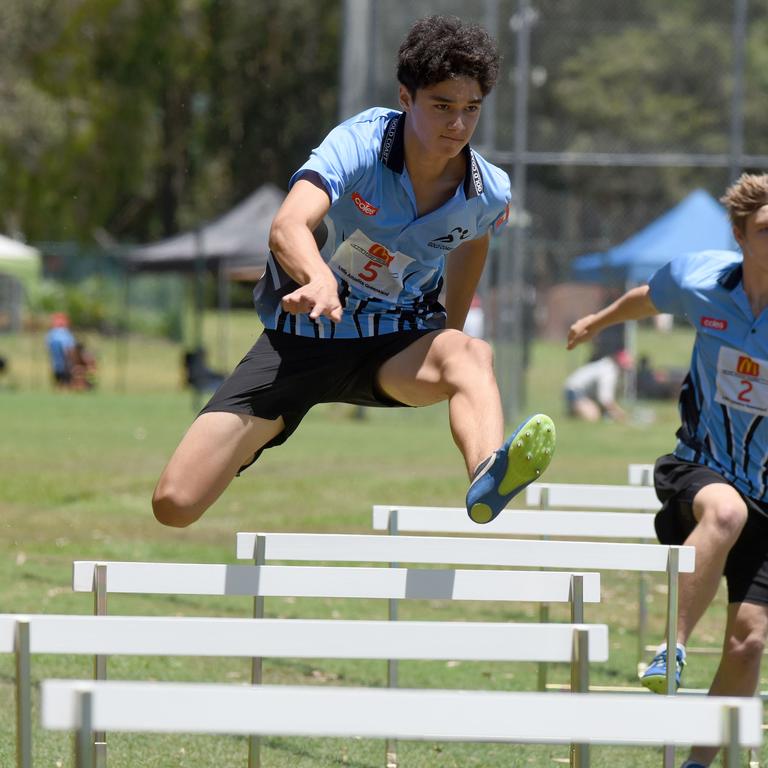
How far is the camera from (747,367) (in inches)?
203

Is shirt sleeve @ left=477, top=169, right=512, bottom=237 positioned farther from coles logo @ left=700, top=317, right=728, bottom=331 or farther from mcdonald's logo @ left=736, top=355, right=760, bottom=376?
mcdonald's logo @ left=736, top=355, right=760, bottom=376

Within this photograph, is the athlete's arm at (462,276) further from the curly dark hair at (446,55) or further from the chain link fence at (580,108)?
the chain link fence at (580,108)

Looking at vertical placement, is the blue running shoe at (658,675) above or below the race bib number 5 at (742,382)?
below

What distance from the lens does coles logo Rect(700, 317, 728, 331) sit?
5.25 metres

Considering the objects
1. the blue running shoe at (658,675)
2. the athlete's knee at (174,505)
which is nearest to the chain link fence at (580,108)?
the athlete's knee at (174,505)

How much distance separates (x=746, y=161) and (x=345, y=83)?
218 inches

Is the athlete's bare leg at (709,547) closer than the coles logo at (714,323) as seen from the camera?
Yes

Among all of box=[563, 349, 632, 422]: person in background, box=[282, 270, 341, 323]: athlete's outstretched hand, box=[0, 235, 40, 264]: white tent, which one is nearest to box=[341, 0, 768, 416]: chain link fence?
box=[563, 349, 632, 422]: person in background

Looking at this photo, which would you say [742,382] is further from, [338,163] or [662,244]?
[662,244]

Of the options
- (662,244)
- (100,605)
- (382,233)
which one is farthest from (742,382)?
(662,244)

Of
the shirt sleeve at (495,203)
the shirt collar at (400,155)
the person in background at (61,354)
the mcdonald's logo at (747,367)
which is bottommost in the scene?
the mcdonald's logo at (747,367)

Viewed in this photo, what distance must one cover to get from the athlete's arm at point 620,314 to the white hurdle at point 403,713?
3286 millimetres

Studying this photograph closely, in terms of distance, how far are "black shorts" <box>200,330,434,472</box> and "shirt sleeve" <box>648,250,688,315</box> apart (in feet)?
3.09

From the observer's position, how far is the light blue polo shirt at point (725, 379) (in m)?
5.10
